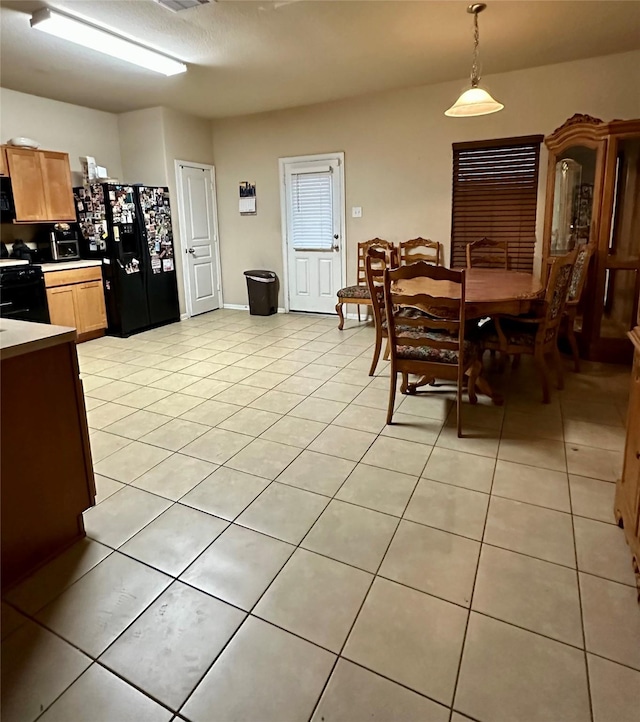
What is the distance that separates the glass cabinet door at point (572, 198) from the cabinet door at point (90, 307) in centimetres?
478

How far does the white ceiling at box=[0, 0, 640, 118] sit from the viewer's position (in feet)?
10.4

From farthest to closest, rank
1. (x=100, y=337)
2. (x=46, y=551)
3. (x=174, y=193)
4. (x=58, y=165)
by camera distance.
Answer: (x=174, y=193) → (x=100, y=337) → (x=58, y=165) → (x=46, y=551)

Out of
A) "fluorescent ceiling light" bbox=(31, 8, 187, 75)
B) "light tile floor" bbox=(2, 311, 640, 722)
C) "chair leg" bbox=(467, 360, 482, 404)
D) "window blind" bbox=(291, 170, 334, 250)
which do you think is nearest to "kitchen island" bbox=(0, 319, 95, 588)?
"light tile floor" bbox=(2, 311, 640, 722)

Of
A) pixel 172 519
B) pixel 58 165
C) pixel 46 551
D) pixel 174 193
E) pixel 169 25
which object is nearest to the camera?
pixel 46 551

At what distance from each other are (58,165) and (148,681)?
5.15 metres

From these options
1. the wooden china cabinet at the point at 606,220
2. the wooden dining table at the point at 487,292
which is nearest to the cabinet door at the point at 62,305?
the wooden dining table at the point at 487,292

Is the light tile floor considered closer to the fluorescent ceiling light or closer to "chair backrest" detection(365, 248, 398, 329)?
"chair backrest" detection(365, 248, 398, 329)

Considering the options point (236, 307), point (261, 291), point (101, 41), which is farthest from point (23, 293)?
point (236, 307)

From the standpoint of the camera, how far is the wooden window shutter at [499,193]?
4.74 metres

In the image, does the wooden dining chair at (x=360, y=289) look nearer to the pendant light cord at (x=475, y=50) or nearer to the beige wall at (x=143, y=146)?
the pendant light cord at (x=475, y=50)

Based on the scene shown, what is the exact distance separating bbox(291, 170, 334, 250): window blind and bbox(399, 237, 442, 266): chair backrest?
104cm

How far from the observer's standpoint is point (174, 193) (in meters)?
5.92

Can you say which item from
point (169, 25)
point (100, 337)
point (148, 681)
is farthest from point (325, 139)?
point (148, 681)

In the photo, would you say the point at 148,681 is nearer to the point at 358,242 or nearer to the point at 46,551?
the point at 46,551
